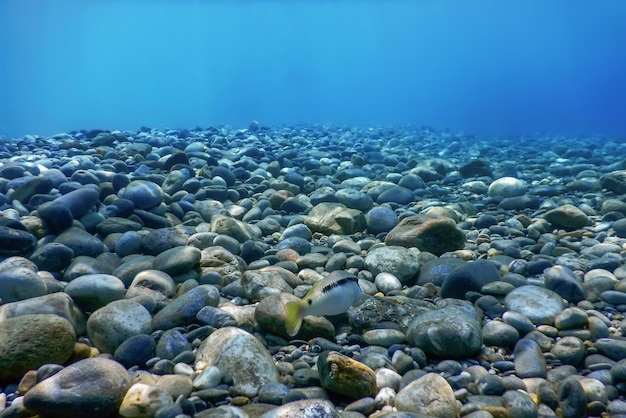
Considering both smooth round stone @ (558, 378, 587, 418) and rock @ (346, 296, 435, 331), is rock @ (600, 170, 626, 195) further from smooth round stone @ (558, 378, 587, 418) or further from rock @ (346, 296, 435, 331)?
smooth round stone @ (558, 378, 587, 418)

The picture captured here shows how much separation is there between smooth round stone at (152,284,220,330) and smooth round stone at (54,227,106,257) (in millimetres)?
1488

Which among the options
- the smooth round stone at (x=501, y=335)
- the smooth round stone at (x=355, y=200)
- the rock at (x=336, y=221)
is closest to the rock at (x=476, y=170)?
the smooth round stone at (x=355, y=200)

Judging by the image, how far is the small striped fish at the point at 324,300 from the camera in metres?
2.60

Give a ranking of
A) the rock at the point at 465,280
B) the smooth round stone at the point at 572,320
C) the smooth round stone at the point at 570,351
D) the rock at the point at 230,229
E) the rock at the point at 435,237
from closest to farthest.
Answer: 1. the smooth round stone at the point at 570,351
2. the smooth round stone at the point at 572,320
3. the rock at the point at 465,280
4. the rock at the point at 435,237
5. the rock at the point at 230,229

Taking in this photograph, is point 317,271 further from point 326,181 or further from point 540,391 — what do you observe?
point 326,181

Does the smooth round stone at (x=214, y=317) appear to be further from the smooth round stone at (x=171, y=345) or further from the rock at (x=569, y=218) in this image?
the rock at (x=569, y=218)

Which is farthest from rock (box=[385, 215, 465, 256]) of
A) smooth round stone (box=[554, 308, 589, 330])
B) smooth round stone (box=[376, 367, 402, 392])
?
smooth round stone (box=[376, 367, 402, 392])

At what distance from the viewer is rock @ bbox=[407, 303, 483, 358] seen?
260 centimetres

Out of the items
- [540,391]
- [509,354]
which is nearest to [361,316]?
[509,354]

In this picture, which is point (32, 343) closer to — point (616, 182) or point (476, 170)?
point (616, 182)

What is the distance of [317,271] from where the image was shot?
160 inches

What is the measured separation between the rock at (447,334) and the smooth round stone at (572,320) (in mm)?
604

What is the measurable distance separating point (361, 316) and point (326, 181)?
4591 mm

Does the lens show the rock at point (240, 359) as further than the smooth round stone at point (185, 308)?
No
